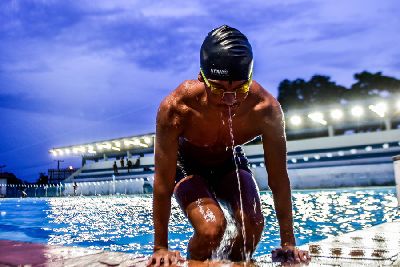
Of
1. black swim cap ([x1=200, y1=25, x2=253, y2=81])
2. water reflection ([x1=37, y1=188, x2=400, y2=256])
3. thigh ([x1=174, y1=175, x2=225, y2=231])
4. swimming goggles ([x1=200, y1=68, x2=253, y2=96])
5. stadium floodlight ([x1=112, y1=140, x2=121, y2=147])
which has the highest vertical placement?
stadium floodlight ([x1=112, y1=140, x2=121, y2=147])

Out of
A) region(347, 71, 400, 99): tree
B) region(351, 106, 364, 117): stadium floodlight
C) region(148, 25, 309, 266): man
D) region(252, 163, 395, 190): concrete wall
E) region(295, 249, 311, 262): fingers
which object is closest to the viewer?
region(148, 25, 309, 266): man

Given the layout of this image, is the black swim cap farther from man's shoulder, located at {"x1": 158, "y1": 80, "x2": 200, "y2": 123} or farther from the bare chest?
the bare chest

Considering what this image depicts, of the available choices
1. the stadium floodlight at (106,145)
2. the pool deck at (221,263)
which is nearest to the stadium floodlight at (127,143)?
the stadium floodlight at (106,145)

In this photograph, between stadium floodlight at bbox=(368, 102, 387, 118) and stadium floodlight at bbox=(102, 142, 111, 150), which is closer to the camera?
stadium floodlight at bbox=(368, 102, 387, 118)

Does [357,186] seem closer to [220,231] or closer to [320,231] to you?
[320,231]

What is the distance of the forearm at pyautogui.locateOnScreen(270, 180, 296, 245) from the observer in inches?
114

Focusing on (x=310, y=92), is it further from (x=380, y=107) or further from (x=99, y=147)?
(x=99, y=147)

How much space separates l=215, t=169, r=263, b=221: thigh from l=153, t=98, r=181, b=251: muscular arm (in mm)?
641

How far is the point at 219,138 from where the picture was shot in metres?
3.03

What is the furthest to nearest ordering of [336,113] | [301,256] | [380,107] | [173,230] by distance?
[336,113]
[380,107]
[173,230]
[301,256]

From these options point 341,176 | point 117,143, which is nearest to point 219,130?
point 341,176

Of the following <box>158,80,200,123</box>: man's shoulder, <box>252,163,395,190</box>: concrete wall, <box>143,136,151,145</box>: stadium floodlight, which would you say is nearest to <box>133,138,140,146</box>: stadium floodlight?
<box>143,136,151,145</box>: stadium floodlight

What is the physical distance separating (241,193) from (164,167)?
0.77 meters

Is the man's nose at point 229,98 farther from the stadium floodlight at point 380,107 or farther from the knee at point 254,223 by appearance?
the stadium floodlight at point 380,107
